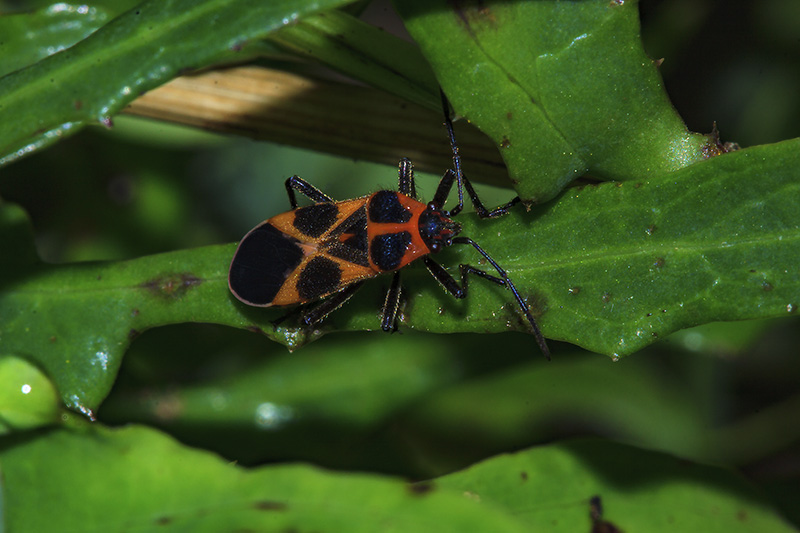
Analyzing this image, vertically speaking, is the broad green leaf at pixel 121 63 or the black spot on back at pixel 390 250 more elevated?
the broad green leaf at pixel 121 63

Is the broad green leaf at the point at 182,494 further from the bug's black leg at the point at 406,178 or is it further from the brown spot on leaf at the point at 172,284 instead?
the bug's black leg at the point at 406,178

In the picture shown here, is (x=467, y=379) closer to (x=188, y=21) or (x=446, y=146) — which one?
(x=446, y=146)

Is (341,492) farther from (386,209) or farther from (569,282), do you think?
(386,209)

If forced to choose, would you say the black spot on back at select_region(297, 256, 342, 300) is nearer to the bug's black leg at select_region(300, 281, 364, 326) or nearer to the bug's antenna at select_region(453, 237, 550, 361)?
the bug's black leg at select_region(300, 281, 364, 326)

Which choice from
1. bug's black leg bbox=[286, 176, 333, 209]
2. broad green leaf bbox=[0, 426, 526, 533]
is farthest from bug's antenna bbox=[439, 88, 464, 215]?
broad green leaf bbox=[0, 426, 526, 533]

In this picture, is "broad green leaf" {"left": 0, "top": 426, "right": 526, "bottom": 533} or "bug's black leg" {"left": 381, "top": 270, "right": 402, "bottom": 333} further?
"bug's black leg" {"left": 381, "top": 270, "right": 402, "bottom": 333}

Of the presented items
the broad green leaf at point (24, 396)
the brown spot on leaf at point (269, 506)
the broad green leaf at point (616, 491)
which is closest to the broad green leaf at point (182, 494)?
the brown spot on leaf at point (269, 506)

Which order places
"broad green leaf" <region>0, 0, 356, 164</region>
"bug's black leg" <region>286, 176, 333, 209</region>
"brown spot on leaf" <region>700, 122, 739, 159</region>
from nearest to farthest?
"broad green leaf" <region>0, 0, 356, 164</region>, "brown spot on leaf" <region>700, 122, 739, 159</region>, "bug's black leg" <region>286, 176, 333, 209</region>

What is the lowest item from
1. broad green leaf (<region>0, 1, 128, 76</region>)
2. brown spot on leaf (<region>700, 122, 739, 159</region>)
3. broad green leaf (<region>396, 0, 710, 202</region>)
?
brown spot on leaf (<region>700, 122, 739, 159</region>)
